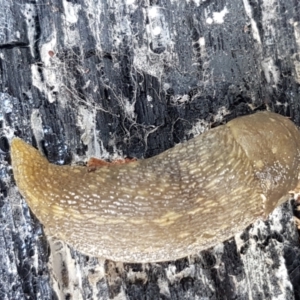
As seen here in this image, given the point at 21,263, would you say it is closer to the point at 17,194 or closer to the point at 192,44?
the point at 17,194

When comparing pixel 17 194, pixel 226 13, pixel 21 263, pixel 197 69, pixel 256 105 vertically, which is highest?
pixel 226 13

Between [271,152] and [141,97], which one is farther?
[141,97]

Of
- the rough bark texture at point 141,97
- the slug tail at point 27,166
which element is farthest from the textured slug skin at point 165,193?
the rough bark texture at point 141,97

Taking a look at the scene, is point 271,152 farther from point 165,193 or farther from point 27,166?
point 27,166

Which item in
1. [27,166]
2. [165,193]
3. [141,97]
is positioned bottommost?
[165,193]

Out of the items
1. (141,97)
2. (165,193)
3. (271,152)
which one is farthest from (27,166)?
(271,152)

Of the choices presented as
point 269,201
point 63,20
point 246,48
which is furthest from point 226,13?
point 269,201
